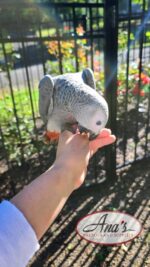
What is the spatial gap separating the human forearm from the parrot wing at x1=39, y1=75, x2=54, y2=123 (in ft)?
1.72

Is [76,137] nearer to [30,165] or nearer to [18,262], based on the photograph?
[18,262]

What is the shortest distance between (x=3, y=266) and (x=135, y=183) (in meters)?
2.30

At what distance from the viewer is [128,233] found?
2.11 meters

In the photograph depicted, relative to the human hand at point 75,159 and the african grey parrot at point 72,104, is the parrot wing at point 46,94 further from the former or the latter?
the human hand at point 75,159

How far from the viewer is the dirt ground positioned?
6.57ft

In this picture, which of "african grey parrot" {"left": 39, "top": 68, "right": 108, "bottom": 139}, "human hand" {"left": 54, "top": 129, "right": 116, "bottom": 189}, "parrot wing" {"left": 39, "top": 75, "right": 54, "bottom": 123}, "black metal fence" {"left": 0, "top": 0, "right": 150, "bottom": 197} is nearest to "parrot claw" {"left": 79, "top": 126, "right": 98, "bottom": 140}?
"african grey parrot" {"left": 39, "top": 68, "right": 108, "bottom": 139}

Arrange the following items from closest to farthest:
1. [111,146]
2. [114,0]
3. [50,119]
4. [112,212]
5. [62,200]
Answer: [62,200] → [50,119] → [114,0] → [112,212] → [111,146]

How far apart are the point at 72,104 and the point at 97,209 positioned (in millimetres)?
1541

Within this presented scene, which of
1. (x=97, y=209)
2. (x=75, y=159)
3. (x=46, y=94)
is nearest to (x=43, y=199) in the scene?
(x=75, y=159)

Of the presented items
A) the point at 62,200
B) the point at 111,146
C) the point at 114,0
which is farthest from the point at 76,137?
the point at 111,146

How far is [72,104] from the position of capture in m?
1.10

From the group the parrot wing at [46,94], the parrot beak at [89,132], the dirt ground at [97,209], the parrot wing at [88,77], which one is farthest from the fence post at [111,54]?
the parrot beak at [89,132]

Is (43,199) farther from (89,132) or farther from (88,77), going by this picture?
(88,77)

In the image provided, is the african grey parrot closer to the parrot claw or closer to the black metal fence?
the parrot claw
